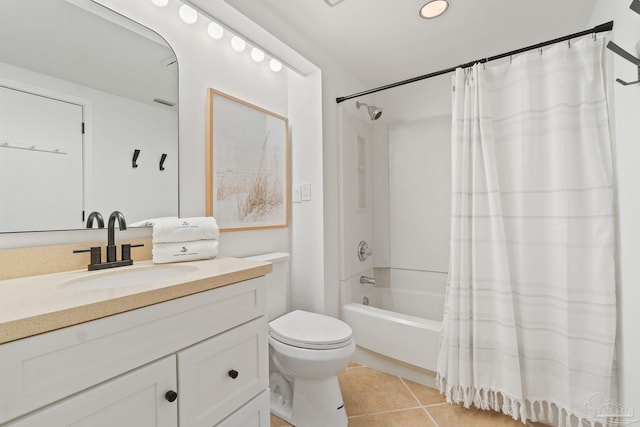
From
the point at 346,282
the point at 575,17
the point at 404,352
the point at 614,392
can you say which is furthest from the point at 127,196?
the point at 575,17

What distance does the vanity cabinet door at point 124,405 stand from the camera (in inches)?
24.3

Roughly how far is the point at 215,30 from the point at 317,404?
6.95 ft

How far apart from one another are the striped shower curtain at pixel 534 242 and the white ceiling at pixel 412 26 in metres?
0.47

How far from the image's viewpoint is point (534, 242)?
140 centimetres

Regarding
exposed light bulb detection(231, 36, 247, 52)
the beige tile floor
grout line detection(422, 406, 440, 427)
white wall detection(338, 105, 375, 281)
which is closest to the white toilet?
the beige tile floor

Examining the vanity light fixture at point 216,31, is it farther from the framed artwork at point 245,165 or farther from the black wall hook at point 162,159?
the black wall hook at point 162,159

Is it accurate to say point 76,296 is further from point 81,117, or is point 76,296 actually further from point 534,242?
point 534,242

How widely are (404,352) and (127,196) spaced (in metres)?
1.77

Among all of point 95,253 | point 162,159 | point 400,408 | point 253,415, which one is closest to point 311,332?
point 253,415

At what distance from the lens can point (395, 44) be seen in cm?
201

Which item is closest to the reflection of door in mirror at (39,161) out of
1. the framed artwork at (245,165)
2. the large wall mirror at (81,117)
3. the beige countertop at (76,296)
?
the large wall mirror at (81,117)

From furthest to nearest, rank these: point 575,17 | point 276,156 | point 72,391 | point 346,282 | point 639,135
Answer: point 346,282
point 276,156
point 575,17
point 639,135
point 72,391

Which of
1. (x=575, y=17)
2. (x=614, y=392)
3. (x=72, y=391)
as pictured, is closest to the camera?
(x=72, y=391)

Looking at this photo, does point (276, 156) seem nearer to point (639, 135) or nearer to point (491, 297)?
point (491, 297)
